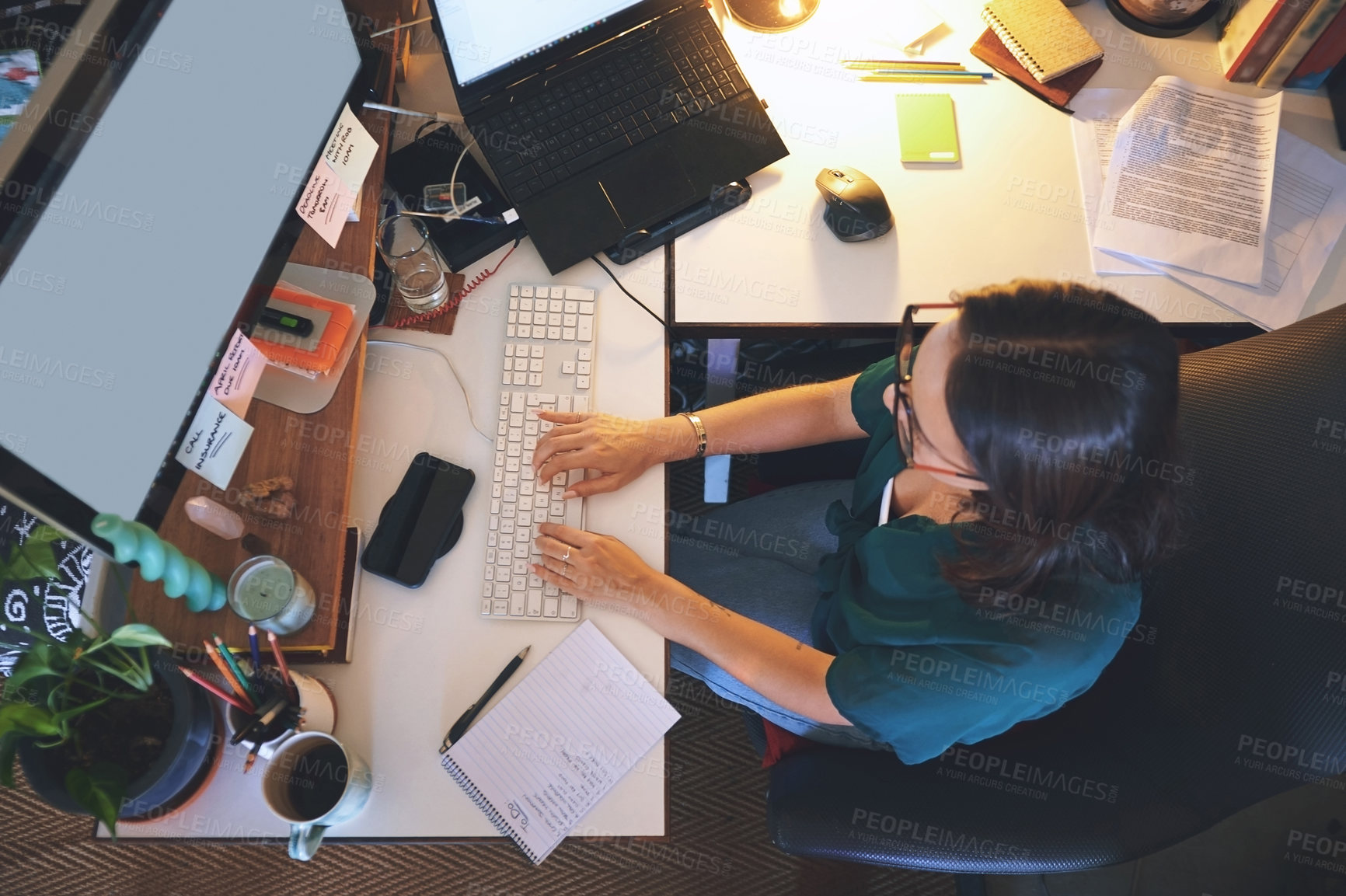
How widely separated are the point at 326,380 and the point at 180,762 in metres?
0.44

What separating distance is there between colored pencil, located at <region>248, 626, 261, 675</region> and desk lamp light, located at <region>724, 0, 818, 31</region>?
110cm

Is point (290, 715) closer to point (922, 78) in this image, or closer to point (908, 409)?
point (908, 409)

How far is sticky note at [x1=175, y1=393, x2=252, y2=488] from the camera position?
2.60 feet

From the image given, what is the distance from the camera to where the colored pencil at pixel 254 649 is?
2.65 feet

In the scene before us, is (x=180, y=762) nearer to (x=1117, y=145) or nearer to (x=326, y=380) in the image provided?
(x=326, y=380)

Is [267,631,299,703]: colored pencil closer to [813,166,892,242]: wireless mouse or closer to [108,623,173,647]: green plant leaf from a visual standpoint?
[108,623,173,647]: green plant leaf

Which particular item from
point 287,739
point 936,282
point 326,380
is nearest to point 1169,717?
point 936,282

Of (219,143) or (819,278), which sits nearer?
(219,143)

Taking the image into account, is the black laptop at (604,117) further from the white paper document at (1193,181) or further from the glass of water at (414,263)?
the white paper document at (1193,181)

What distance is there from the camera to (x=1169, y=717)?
2.63 ft

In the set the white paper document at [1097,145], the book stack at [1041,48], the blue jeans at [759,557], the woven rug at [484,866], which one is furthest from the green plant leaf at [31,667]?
the book stack at [1041,48]

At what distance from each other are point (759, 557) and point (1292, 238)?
2.94 ft

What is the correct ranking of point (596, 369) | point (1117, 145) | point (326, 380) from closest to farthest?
point (326, 380) < point (596, 369) < point (1117, 145)

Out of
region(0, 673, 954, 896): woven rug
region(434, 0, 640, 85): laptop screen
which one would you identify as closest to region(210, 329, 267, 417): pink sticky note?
region(434, 0, 640, 85): laptop screen
